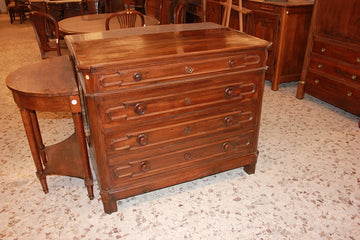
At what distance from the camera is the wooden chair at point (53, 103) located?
1.74m

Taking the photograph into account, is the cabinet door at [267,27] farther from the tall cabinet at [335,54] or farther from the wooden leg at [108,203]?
the wooden leg at [108,203]

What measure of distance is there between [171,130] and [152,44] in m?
0.57

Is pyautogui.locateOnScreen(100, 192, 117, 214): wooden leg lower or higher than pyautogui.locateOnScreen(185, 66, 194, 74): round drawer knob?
lower

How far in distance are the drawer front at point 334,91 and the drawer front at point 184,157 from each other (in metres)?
1.50

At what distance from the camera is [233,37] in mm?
2082

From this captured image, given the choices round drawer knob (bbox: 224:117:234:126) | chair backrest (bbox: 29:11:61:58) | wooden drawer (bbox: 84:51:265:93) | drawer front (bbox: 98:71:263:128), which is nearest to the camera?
wooden drawer (bbox: 84:51:265:93)

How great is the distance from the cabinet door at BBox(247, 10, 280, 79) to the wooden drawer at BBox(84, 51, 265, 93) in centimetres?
188

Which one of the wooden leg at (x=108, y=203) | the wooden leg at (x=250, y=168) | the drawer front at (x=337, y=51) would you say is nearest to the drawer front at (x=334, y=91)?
the drawer front at (x=337, y=51)

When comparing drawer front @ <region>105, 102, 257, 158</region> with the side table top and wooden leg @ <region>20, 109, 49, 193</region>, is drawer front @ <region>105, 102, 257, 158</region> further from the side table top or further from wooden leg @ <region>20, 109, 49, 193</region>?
wooden leg @ <region>20, 109, 49, 193</region>

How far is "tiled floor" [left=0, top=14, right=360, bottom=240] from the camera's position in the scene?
6.06 ft

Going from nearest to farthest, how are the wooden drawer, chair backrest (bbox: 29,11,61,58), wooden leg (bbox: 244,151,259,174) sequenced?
the wooden drawer
wooden leg (bbox: 244,151,259,174)
chair backrest (bbox: 29,11,61,58)

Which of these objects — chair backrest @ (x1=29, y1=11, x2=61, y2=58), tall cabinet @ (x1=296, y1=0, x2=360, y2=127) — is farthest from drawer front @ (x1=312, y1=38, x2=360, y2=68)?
chair backrest @ (x1=29, y1=11, x2=61, y2=58)

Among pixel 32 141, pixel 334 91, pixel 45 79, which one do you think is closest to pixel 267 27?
pixel 334 91

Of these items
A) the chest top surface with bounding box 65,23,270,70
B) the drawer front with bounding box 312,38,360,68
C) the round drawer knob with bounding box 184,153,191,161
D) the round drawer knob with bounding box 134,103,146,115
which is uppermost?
the chest top surface with bounding box 65,23,270,70
